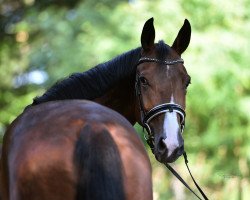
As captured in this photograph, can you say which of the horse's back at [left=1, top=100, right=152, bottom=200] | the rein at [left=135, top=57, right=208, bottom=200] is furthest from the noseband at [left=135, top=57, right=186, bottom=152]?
the horse's back at [left=1, top=100, right=152, bottom=200]

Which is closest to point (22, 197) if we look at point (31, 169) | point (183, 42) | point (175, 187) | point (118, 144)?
point (31, 169)

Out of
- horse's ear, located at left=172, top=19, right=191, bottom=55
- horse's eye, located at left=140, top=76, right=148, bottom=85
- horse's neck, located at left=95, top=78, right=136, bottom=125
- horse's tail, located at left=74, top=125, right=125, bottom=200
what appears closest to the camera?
horse's tail, located at left=74, top=125, right=125, bottom=200

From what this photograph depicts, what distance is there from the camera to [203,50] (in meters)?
14.5

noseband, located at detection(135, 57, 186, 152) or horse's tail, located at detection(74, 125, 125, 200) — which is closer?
horse's tail, located at detection(74, 125, 125, 200)

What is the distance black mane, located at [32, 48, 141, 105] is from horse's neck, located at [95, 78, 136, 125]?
0.09m

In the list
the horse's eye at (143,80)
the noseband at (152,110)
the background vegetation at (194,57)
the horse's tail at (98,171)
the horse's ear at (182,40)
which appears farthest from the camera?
the background vegetation at (194,57)

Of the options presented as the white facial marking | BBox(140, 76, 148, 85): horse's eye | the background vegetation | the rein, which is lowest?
the white facial marking

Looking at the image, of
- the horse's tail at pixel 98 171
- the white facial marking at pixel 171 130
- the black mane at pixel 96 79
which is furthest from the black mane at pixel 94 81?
the horse's tail at pixel 98 171

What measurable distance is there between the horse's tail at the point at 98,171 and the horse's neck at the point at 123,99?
1.60 meters

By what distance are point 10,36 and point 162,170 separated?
700cm

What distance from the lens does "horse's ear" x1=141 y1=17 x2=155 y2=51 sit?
4.79m

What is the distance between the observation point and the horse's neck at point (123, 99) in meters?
4.73

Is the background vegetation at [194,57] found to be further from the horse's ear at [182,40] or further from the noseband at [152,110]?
the noseband at [152,110]

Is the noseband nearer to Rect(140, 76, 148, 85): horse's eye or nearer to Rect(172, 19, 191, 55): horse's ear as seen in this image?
Rect(140, 76, 148, 85): horse's eye
